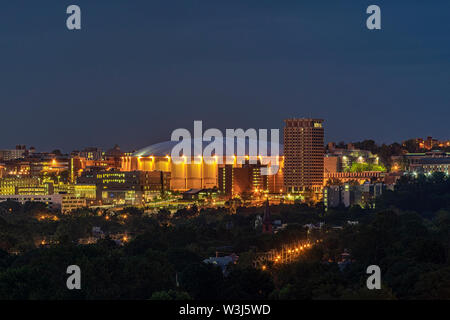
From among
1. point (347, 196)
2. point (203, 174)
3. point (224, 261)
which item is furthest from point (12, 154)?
point (224, 261)

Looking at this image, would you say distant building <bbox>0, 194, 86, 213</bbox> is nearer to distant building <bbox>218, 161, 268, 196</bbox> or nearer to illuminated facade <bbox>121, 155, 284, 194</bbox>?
distant building <bbox>218, 161, 268, 196</bbox>

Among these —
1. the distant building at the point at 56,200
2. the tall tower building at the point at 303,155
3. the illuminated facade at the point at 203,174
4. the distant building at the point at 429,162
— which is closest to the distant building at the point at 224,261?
the distant building at the point at 56,200

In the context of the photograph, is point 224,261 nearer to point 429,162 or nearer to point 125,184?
point 125,184

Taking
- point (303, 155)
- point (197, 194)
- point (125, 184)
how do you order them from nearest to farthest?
1. point (197, 194)
2. point (125, 184)
3. point (303, 155)

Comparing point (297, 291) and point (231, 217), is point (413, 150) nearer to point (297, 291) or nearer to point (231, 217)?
point (231, 217)

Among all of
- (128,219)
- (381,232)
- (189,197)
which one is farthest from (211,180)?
(381,232)

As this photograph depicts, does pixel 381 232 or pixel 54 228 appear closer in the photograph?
pixel 381 232

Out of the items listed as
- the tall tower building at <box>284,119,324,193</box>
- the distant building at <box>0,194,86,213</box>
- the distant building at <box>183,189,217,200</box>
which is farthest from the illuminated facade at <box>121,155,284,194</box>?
the distant building at <box>0,194,86,213</box>

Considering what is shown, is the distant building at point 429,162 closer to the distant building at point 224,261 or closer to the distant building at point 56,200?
the distant building at point 56,200
